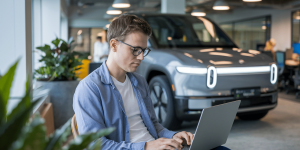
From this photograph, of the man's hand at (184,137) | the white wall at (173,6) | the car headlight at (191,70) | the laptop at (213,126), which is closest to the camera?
the laptop at (213,126)

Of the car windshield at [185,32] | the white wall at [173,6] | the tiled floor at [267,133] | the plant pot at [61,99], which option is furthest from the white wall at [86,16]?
the plant pot at [61,99]

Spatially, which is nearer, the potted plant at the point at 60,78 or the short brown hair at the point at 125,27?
the short brown hair at the point at 125,27

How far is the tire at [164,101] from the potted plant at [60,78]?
3.49 feet

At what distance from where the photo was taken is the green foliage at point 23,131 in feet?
1.48

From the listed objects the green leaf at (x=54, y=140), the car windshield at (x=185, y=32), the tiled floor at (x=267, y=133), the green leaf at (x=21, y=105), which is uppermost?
the car windshield at (x=185, y=32)

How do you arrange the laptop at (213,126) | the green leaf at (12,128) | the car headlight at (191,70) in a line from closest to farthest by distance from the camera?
the green leaf at (12,128)
the laptop at (213,126)
the car headlight at (191,70)

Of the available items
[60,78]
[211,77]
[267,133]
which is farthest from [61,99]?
[267,133]

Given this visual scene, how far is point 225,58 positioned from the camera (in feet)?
11.5

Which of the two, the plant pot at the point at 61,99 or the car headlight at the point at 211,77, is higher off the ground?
the car headlight at the point at 211,77

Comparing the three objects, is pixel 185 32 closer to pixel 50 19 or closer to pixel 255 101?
pixel 255 101

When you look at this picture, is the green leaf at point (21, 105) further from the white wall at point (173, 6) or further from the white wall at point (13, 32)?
the white wall at point (173, 6)

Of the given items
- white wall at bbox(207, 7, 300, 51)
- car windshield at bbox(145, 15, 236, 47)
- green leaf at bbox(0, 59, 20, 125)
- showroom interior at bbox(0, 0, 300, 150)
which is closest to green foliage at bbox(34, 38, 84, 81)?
showroom interior at bbox(0, 0, 300, 150)

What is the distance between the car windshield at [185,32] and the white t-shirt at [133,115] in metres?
2.54

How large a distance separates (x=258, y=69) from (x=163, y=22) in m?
1.64
